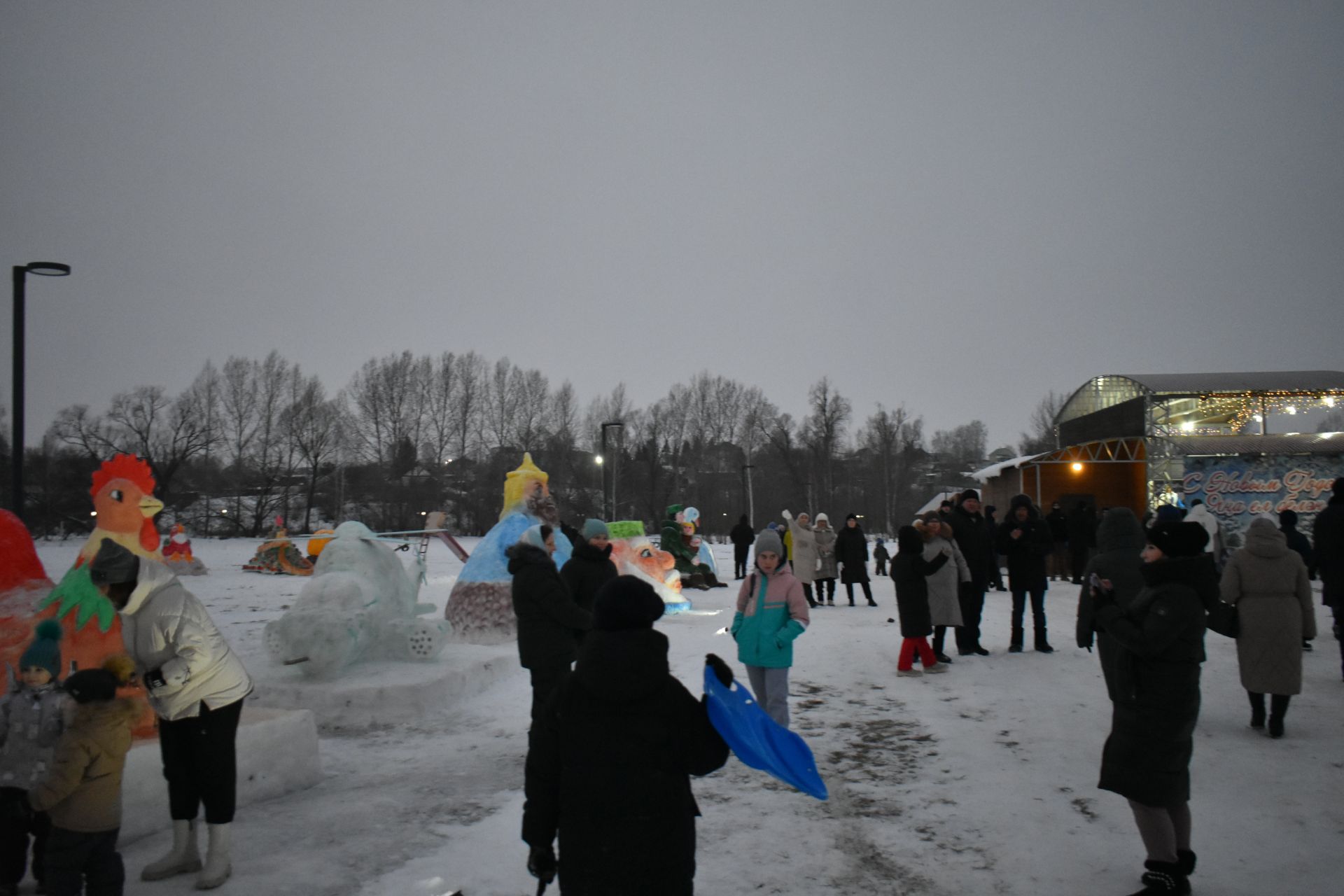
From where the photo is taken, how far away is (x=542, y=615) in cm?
511

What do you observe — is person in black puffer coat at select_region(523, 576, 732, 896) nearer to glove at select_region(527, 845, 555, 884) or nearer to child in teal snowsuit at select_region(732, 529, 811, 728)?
glove at select_region(527, 845, 555, 884)

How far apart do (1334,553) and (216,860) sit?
8730mm

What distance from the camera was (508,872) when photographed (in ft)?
13.2

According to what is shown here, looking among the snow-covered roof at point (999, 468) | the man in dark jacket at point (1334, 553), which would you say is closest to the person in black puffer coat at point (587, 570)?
the man in dark jacket at point (1334, 553)

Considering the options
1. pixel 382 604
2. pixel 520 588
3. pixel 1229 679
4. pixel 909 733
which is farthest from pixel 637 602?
pixel 1229 679

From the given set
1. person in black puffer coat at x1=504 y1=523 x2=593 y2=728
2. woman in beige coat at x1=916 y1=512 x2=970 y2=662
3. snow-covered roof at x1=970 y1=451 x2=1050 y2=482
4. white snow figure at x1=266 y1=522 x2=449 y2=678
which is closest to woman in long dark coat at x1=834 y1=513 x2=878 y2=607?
woman in beige coat at x1=916 y1=512 x2=970 y2=662

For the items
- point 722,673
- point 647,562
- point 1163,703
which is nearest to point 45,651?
point 722,673

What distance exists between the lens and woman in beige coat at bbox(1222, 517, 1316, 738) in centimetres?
583

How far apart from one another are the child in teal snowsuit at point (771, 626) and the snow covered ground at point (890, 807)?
1.84 ft

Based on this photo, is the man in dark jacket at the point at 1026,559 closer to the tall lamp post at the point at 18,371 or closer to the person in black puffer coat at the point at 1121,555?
the person in black puffer coat at the point at 1121,555

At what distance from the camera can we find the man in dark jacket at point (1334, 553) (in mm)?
7070

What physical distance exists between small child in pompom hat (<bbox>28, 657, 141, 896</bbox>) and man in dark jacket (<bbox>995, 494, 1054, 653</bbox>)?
→ 28.4 feet

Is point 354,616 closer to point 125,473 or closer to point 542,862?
point 125,473

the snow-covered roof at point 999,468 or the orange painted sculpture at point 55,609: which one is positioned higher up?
the snow-covered roof at point 999,468
